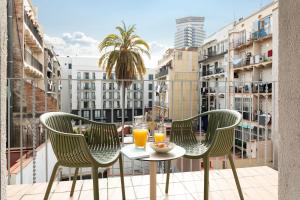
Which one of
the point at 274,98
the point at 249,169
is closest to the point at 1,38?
the point at 249,169

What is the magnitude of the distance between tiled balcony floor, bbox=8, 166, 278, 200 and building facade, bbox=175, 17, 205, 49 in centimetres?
7137

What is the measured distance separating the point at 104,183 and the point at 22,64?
11587 millimetres

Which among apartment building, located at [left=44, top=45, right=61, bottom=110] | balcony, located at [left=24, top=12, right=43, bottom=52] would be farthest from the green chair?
balcony, located at [left=24, top=12, right=43, bottom=52]

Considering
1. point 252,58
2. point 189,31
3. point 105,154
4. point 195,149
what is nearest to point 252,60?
point 252,58

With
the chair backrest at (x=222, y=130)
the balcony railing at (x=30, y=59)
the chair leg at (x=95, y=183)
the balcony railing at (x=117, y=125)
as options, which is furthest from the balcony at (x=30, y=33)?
the chair leg at (x=95, y=183)

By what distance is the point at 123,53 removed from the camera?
12273 mm

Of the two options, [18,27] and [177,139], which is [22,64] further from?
[177,139]

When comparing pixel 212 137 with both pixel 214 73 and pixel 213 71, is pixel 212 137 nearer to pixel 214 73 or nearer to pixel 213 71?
pixel 214 73

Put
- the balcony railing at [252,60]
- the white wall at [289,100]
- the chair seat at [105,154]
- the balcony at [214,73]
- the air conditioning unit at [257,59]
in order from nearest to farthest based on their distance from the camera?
the white wall at [289,100] < the chair seat at [105,154] < the balcony railing at [252,60] < the air conditioning unit at [257,59] < the balcony at [214,73]

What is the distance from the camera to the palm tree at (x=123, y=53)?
12.2 meters

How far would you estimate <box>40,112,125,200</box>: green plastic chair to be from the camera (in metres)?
1.45

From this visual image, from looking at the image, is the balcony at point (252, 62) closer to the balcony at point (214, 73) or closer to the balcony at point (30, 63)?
the balcony at point (214, 73)

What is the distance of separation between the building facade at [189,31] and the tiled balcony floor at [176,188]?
71372mm

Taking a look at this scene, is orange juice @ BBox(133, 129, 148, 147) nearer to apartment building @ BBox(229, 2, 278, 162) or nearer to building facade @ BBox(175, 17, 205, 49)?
apartment building @ BBox(229, 2, 278, 162)
